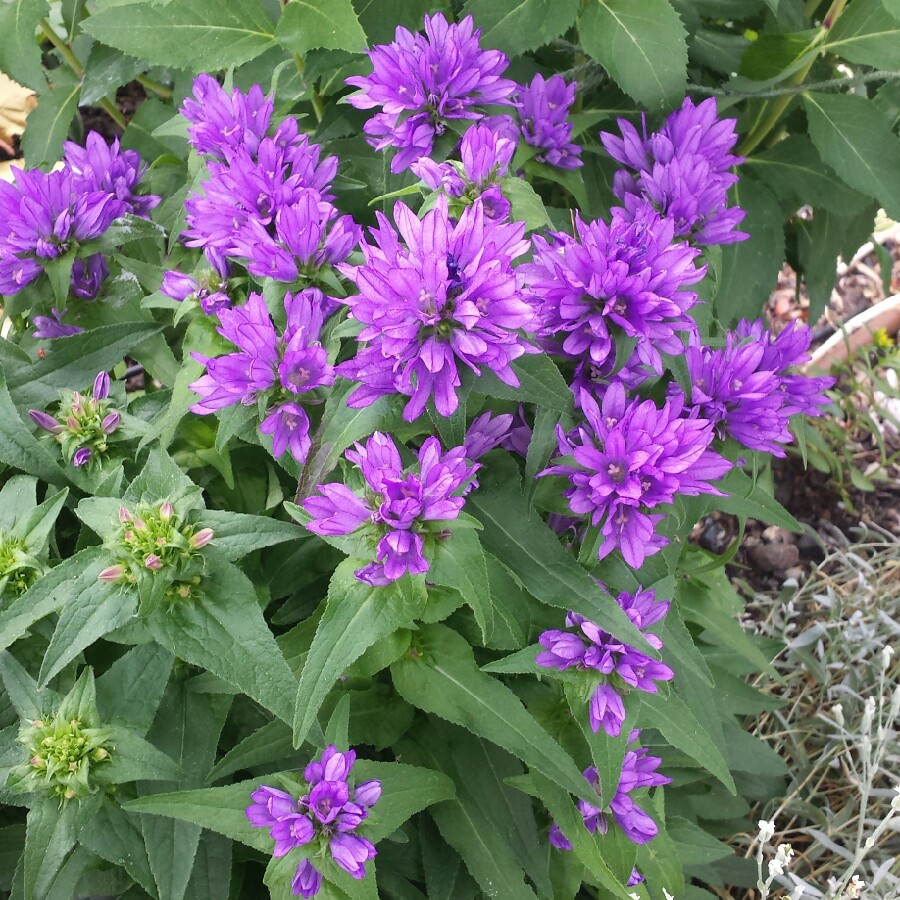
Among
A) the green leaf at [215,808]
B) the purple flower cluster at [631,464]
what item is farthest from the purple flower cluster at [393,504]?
the green leaf at [215,808]

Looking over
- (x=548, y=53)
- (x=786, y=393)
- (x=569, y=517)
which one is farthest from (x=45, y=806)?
(x=548, y=53)

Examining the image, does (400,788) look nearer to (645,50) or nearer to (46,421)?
(46,421)

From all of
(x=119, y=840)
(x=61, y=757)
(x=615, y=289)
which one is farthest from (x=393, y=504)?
(x=119, y=840)

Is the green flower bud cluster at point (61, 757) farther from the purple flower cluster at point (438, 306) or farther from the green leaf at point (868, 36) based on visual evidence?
the green leaf at point (868, 36)

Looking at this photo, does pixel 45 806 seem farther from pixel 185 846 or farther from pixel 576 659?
pixel 576 659

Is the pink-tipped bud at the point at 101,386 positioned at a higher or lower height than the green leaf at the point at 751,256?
lower

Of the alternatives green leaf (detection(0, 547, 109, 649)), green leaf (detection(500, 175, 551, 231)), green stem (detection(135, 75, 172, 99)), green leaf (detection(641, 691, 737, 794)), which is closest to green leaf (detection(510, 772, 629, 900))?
green leaf (detection(641, 691, 737, 794))

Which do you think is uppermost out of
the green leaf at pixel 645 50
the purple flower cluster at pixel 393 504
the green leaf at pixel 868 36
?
the green leaf at pixel 868 36
